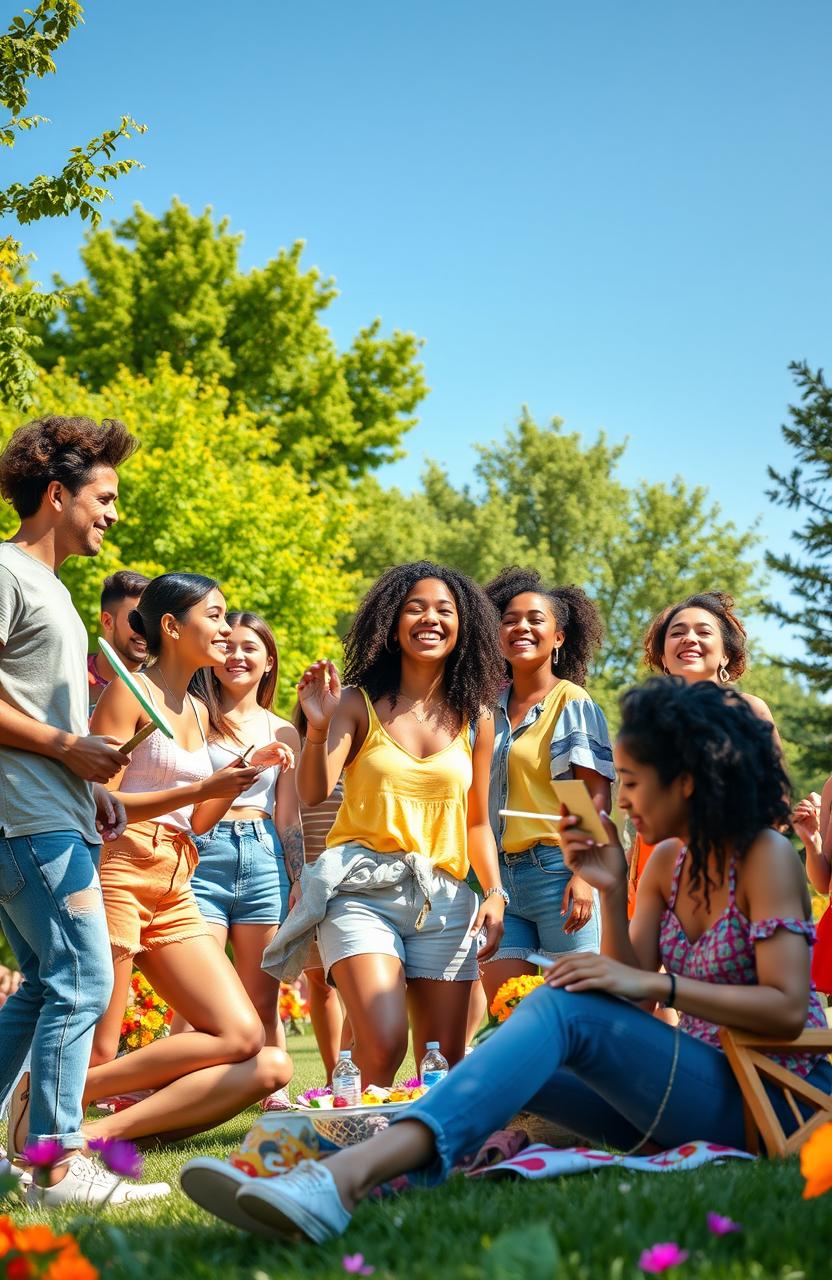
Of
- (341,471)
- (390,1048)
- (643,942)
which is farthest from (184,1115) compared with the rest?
(341,471)

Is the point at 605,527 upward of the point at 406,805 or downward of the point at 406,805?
upward

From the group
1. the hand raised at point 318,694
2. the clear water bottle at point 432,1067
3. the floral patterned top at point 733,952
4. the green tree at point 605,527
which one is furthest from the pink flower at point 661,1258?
the green tree at point 605,527

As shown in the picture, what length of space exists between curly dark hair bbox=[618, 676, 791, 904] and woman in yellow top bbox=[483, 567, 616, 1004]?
1922mm

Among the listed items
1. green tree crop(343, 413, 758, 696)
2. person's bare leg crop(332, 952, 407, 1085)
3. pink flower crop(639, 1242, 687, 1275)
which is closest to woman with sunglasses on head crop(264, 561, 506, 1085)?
person's bare leg crop(332, 952, 407, 1085)

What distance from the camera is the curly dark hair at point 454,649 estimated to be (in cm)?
557

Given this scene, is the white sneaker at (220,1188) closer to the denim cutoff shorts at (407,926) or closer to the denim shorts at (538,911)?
the denim cutoff shorts at (407,926)

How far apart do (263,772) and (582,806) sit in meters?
3.44

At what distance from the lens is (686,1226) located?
2.68 m

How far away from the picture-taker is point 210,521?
68.9 feet

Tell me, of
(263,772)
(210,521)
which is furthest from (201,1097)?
(210,521)

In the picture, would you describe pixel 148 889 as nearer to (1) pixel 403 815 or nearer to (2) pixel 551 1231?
(1) pixel 403 815

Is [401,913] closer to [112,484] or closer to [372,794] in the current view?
[372,794]

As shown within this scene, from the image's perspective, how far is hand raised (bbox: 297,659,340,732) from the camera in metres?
5.14

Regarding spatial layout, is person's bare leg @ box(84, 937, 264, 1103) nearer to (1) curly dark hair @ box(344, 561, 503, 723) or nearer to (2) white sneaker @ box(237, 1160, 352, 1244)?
(1) curly dark hair @ box(344, 561, 503, 723)
